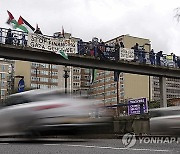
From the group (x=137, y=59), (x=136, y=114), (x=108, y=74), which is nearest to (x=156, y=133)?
(x=136, y=114)

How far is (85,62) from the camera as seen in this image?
35.4m

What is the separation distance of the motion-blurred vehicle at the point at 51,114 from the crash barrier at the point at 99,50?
20.2m

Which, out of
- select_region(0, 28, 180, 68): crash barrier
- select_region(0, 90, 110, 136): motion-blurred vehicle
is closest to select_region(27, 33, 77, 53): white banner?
select_region(0, 28, 180, 68): crash barrier

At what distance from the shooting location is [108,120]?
34.7ft

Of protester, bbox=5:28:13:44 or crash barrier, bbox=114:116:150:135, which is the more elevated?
protester, bbox=5:28:13:44

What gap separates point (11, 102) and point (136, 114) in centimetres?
983

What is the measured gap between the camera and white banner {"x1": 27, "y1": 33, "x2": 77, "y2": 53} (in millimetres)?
31281

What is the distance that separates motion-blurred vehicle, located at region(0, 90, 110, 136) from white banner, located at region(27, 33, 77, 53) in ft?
69.9

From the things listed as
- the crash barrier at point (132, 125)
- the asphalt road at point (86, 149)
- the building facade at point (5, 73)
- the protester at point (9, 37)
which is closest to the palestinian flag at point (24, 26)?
the protester at point (9, 37)

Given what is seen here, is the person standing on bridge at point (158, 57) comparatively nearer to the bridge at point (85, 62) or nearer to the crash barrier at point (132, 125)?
the bridge at point (85, 62)

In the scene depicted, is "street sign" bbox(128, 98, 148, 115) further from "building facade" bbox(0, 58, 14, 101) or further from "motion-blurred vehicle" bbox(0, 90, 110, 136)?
"building facade" bbox(0, 58, 14, 101)

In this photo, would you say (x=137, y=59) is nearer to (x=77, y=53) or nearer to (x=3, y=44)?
(x=77, y=53)

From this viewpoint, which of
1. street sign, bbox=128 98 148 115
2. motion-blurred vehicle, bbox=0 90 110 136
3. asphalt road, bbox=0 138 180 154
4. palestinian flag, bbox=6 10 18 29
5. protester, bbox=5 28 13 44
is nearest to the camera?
asphalt road, bbox=0 138 180 154

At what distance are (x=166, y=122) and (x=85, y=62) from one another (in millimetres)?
24425
